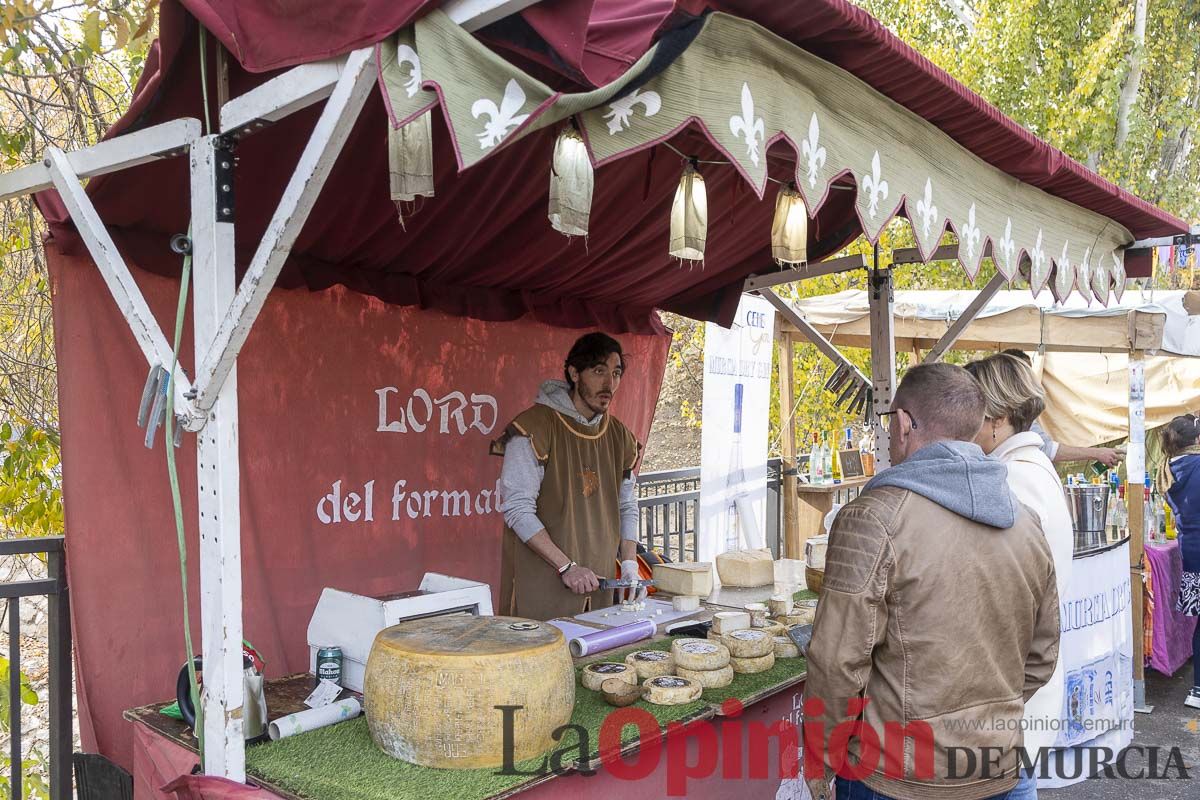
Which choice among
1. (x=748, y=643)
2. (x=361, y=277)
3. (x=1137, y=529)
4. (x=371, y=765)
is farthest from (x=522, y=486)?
(x=1137, y=529)

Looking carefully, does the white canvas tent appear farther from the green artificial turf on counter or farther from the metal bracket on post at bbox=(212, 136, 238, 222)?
the metal bracket on post at bbox=(212, 136, 238, 222)

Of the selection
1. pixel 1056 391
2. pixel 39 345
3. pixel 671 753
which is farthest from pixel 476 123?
pixel 1056 391

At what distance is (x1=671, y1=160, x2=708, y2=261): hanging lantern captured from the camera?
97.2 inches

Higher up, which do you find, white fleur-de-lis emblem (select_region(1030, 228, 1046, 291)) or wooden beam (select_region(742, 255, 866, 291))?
wooden beam (select_region(742, 255, 866, 291))

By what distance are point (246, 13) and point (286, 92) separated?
214 mm

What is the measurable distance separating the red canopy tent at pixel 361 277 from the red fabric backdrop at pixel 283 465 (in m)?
0.01

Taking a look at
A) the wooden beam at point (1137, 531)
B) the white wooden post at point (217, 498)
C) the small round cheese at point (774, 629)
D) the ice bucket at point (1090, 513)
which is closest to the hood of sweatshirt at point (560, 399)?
the small round cheese at point (774, 629)

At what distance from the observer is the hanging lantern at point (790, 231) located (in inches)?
112

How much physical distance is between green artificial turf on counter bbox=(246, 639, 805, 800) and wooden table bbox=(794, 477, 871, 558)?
522 centimetres

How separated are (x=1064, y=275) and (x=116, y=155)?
3.83 meters

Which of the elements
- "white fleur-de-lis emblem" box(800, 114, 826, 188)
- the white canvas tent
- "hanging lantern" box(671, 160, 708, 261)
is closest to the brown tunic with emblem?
"hanging lantern" box(671, 160, 708, 261)

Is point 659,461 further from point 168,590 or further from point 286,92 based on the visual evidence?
point 286,92

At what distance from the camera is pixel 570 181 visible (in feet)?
6.52

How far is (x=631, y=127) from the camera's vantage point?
1.99 meters
